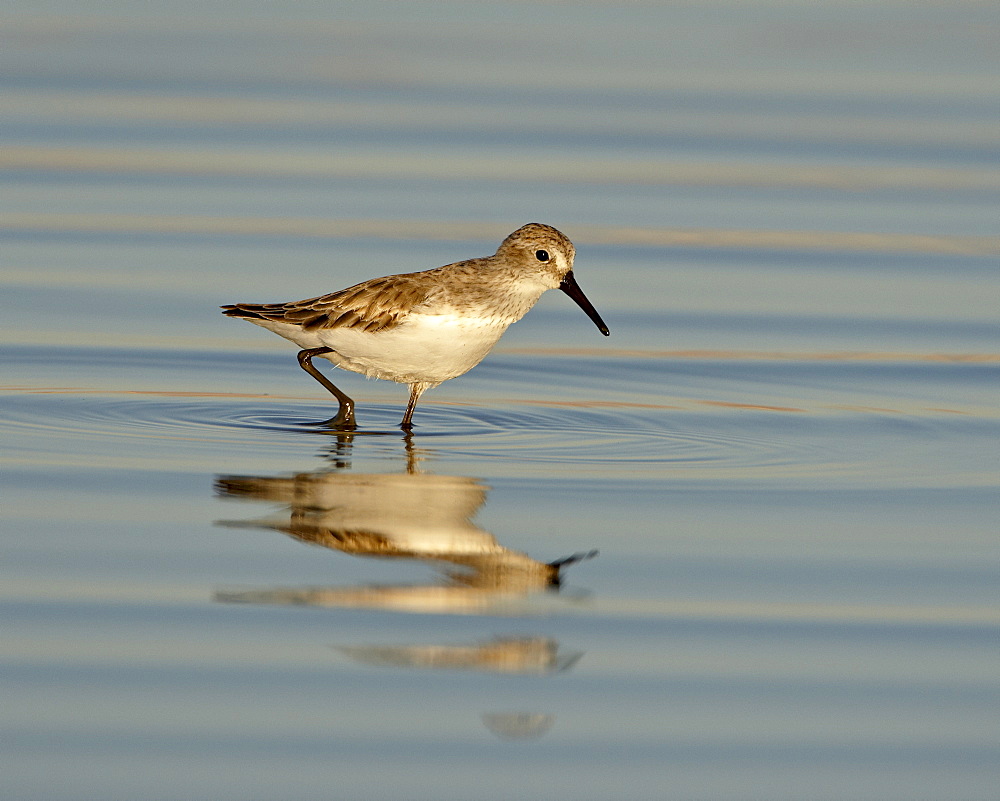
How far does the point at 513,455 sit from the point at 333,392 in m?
1.50

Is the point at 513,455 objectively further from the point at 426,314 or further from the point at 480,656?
the point at 480,656

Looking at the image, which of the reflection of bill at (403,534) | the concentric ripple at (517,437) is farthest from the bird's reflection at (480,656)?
the concentric ripple at (517,437)

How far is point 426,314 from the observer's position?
1008cm

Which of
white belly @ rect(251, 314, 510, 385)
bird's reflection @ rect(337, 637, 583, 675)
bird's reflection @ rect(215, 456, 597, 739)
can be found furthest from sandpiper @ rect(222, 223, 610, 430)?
bird's reflection @ rect(337, 637, 583, 675)

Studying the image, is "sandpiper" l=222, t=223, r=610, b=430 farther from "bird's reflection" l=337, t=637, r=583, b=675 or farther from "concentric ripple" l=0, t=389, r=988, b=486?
"bird's reflection" l=337, t=637, r=583, b=675

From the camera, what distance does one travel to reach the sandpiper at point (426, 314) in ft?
33.1

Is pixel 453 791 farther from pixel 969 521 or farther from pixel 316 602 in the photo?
pixel 969 521

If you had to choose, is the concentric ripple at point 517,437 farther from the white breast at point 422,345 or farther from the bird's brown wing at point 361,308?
the bird's brown wing at point 361,308

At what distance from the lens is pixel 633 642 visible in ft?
21.1

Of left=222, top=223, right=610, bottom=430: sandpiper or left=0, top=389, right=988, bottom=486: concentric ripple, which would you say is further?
left=222, top=223, right=610, bottom=430: sandpiper

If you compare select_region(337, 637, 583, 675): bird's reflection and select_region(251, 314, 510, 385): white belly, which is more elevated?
select_region(251, 314, 510, 385): white belly

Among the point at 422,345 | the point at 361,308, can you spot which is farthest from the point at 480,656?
the point at 361,308

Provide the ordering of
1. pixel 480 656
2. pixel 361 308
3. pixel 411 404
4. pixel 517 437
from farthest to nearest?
pixel 411 404 → pixel 361 308 → pixel 517 437 → pixel 480 656

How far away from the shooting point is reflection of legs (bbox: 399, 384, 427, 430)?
10430 mm
